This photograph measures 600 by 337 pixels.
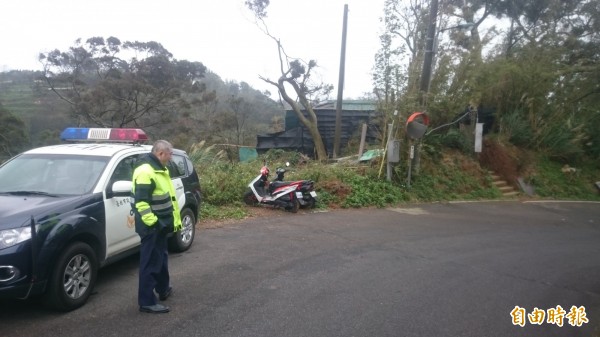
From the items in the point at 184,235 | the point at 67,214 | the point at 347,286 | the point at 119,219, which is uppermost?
the point at 67,214

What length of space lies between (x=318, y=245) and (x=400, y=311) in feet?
9.54

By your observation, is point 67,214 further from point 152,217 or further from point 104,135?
point 104,135

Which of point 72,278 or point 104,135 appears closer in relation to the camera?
point 72,278

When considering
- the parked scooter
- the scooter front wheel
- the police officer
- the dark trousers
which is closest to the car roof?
the police officer

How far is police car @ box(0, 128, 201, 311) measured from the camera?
382cm

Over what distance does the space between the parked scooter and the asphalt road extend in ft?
2.63

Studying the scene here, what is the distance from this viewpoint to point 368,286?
5488mm

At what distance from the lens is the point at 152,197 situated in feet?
13.9

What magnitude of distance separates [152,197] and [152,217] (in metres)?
0.20

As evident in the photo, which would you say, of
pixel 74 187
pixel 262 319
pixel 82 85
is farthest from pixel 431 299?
pixel 82 85

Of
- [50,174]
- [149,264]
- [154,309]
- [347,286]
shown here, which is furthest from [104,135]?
[347,286]

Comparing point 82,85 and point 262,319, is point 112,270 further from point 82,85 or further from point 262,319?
point 82,85

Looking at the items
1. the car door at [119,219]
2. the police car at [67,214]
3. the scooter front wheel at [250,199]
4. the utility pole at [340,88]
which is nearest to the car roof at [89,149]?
the police car at [67,214]

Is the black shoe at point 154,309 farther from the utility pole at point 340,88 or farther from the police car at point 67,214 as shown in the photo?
the utility pole at point 340,88
